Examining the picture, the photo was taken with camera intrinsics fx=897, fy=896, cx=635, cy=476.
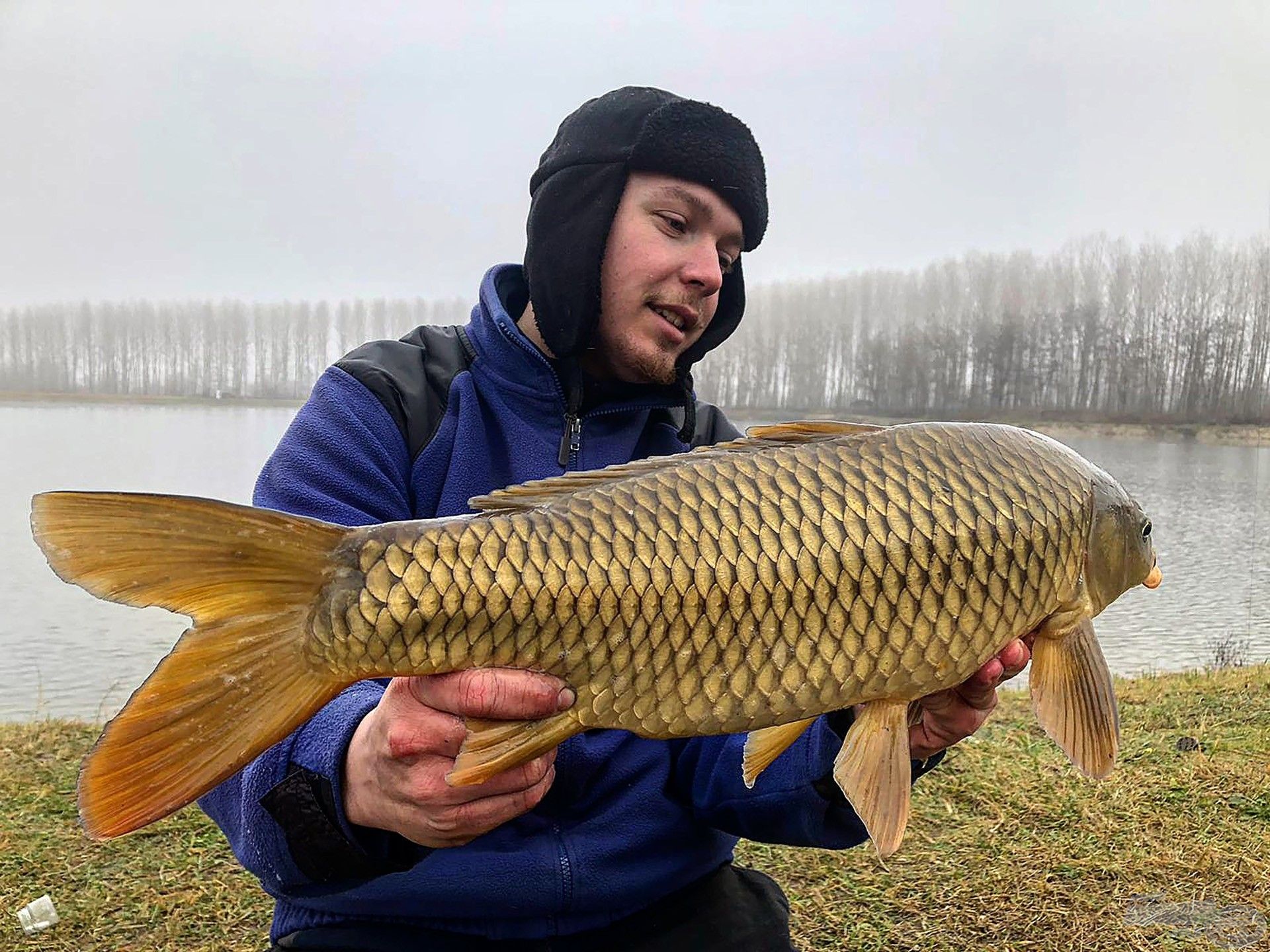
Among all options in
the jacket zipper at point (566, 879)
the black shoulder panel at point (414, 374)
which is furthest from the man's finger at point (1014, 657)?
the black shoulder panel at point (414, 374)

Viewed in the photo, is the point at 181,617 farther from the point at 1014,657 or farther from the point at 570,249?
the point at 1014,657

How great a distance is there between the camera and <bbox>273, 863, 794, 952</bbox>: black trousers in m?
1.29

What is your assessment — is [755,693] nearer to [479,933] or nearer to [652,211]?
[479,933]

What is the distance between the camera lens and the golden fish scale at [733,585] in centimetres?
91

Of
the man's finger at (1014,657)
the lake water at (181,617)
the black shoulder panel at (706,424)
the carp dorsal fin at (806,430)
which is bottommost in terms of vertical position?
the lake water at (181,617)

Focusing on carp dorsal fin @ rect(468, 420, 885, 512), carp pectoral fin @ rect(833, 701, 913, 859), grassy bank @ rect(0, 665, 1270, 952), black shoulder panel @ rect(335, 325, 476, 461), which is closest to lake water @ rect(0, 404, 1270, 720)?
grassy bank @ rect(0, 665, 1270, 952)

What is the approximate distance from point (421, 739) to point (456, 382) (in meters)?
0.71

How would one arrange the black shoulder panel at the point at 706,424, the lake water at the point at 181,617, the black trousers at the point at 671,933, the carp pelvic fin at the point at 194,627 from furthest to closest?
the lake water at the point at 181,617 → the black shoulder panel at the point at 706,424 → the black trousers at the point at 671,933 → the carp pelvic fin at the point at 194,627

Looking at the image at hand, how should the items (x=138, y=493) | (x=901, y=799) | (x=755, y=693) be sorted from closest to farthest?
(x=138, y=493) → (x=755, y=693) → (x=901, y=799)

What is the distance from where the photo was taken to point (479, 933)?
4.33 feet

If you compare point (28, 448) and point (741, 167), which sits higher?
point (741, 167)

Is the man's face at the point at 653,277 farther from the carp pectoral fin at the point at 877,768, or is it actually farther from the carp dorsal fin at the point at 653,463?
the carp pectoral fin at the point at 877,768

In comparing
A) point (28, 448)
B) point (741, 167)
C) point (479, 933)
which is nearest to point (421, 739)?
point (479, 933)

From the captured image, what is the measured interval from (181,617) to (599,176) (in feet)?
21.5
